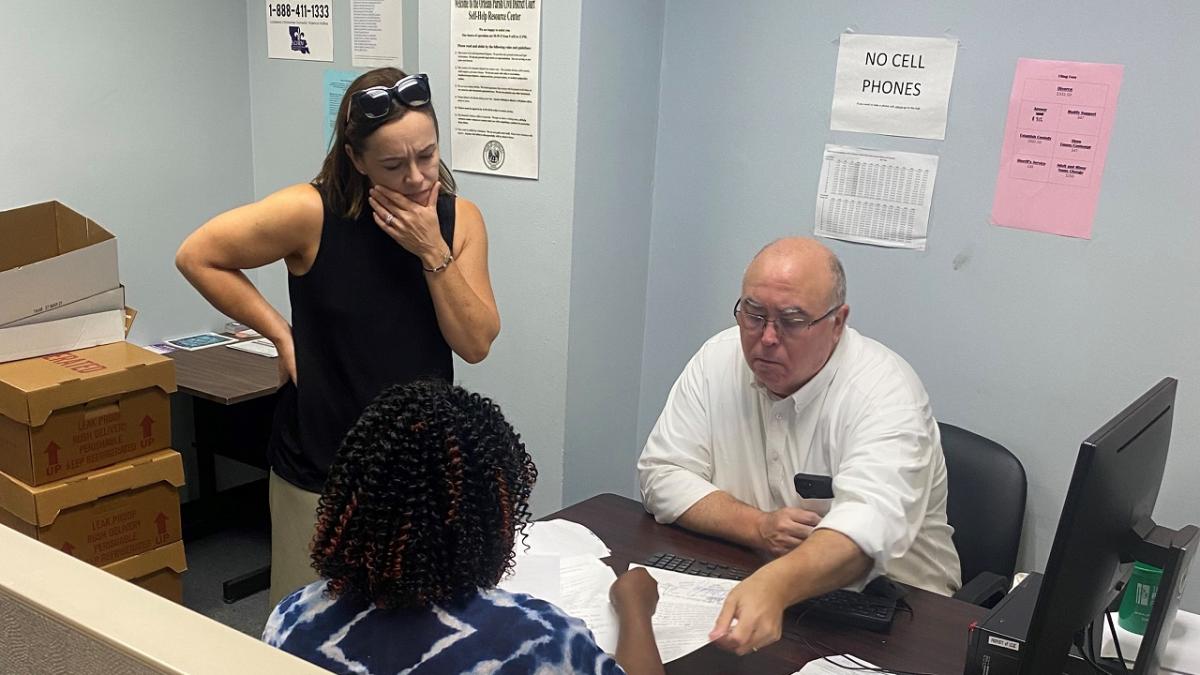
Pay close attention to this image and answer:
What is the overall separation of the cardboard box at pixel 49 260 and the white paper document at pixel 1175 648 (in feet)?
8.08

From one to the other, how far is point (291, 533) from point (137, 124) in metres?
1.84

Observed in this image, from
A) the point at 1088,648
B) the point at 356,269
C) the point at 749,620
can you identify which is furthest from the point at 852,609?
the point at 356,269

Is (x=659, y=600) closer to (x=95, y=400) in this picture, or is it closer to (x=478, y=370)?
(x=478, y=370)

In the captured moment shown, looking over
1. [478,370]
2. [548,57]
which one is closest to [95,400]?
[478,370]

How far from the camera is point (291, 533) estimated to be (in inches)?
72.7

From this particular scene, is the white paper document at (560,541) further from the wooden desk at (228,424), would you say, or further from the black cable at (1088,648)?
the wooden desk at (228,424)

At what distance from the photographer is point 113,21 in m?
2.97

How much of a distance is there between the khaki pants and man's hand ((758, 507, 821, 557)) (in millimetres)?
806

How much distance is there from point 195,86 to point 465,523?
2.70 m

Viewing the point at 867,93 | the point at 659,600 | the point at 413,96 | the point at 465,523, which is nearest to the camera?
the point at 465,523

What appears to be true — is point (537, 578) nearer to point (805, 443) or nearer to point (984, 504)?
point (805, 443)

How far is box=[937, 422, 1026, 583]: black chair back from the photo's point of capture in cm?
204

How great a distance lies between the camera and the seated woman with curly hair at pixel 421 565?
3.28ft

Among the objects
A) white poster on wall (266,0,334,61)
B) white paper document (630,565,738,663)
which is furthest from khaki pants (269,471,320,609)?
white poster on wall (266,0,334,61)
